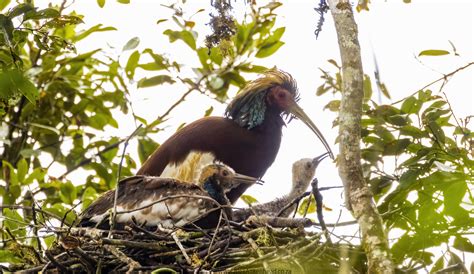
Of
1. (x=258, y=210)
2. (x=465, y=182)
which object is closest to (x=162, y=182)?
(x=258, y=210)

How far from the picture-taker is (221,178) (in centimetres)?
718

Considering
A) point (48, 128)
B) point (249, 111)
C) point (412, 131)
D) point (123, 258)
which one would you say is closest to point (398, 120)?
point (412, 131)

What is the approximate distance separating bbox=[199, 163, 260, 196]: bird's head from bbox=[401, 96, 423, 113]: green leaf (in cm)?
166

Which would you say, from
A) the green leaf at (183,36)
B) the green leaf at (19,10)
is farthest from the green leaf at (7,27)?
the green leaf at (183,36)

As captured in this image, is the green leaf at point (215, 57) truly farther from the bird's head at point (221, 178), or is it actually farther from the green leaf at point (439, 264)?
the green leaf at point (439, 264)

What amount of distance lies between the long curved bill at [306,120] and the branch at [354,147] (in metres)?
2.59

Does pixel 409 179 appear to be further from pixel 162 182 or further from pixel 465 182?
pixel 162 182

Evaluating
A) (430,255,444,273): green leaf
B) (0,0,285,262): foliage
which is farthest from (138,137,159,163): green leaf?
(430,255,444,273): green leaf

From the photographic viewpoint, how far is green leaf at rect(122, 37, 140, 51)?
26.9 ft

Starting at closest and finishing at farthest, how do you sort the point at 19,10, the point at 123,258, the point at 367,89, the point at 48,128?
the point at 19,10, the point at 123,258, the point at 367,89, the point at 48,128

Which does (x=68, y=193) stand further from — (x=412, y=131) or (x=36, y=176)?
(x=412, y=131)

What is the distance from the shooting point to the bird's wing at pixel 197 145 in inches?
302

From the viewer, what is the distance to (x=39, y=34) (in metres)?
5.90

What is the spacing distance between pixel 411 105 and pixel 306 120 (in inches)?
93.7
